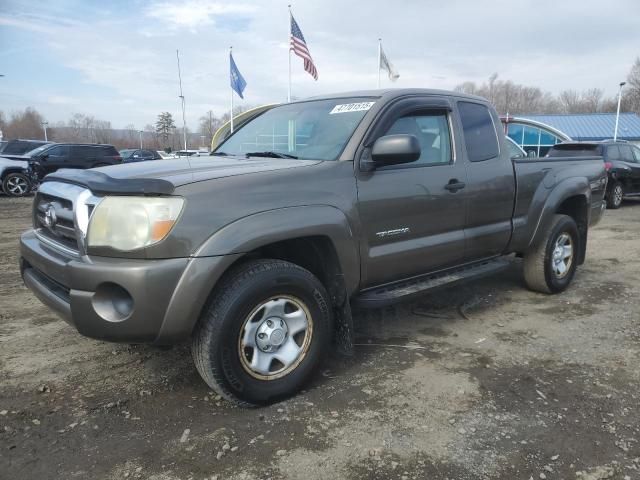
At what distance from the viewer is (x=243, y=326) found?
8.76ft

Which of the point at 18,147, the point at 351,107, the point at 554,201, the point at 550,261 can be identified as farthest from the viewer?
the point at 18,147

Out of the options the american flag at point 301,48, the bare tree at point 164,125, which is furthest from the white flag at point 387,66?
the bare tree at point 164,125

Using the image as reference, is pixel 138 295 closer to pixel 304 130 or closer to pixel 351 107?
pixel 304 130

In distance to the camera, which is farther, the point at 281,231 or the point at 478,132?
the point at 478,132

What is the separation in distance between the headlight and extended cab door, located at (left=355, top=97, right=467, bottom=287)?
1.22 meters

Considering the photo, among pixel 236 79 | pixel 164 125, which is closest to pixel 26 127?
pixel 164 125

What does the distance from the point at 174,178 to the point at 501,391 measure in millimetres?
2312

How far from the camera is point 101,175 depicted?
275 cm

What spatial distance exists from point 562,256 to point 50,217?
469 centimetres

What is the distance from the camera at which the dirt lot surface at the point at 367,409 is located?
7.64ft

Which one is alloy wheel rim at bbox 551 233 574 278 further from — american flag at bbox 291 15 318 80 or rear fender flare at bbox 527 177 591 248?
american flag at bbox 291 15 318 80

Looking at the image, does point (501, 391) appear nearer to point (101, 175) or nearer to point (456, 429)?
point (456, 429)

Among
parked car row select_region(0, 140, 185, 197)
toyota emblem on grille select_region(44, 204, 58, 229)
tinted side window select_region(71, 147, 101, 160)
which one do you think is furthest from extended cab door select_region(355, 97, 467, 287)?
tinted side window select_region(71, 147, 101, 160)

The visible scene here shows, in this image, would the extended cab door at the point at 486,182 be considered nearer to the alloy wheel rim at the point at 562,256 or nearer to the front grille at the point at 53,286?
the alloy wheel rim at the point at 562,256
